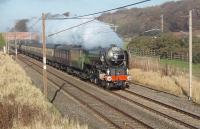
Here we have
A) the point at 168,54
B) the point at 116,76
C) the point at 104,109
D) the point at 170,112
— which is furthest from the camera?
the point at 168,54

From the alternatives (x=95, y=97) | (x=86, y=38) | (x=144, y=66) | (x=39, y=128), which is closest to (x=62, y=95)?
(x=95, y=97)

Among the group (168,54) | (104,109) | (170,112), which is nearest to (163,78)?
(104,109)

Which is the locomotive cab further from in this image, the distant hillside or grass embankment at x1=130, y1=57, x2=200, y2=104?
the distant hillside

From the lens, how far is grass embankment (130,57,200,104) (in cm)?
2688

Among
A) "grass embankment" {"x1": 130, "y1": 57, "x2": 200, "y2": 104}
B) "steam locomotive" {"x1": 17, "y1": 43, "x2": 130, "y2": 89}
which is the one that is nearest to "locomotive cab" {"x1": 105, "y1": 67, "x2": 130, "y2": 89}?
"steam locomotive" {"x1": 17, "y1": 43, "x2": 130, "y2": 89}

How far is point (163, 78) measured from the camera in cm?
3212

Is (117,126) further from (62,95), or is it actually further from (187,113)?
(62,95)

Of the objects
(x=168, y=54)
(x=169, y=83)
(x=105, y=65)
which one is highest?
(x=105, y=65)

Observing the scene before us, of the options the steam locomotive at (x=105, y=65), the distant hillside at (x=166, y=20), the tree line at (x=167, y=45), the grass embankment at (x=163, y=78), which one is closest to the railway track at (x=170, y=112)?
the grass embankment at (x=163, y=78)

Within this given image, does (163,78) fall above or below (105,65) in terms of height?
below

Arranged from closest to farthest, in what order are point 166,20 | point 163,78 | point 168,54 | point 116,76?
point 116,76 < point 163,78 < point 168,54 < point 166,20

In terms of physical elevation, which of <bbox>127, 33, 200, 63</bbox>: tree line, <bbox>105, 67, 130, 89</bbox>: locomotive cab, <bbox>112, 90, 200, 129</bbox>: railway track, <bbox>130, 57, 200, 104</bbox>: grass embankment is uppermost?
<bbox>127, 33, 200, 63</bbox>: tree line

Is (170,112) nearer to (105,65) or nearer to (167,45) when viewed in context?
(105,65)

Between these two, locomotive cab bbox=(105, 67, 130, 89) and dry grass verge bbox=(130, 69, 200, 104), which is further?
locomotive cab bbox=(105, 67, 130, 89)
